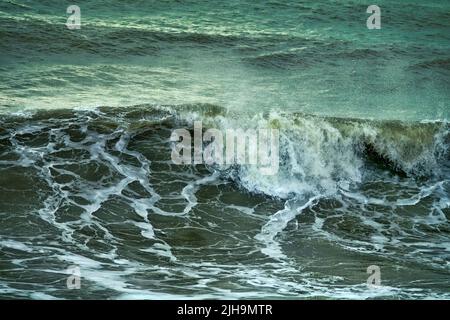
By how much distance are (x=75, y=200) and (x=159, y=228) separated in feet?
3.88

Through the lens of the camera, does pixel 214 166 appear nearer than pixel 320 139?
Yes

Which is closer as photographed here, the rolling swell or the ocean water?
the ocean water

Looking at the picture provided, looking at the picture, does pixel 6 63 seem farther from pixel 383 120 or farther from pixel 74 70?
pixel 383 120

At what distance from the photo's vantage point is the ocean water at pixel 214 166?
23.0 ft

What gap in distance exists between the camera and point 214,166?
10.3 metres

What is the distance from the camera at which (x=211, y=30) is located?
53.0 ft

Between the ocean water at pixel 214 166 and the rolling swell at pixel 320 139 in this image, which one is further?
the rolling swell at pixel 320 139

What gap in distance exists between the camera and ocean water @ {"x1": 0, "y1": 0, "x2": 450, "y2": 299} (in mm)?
7012

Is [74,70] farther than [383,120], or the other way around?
[74,70]

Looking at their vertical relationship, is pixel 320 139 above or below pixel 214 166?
above
